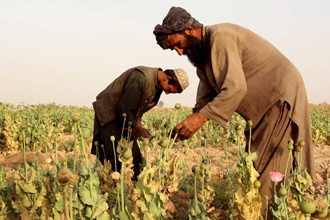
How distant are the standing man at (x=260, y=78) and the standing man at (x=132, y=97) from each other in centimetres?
96

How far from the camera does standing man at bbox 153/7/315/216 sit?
2688 mm

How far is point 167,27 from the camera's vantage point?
271 cm

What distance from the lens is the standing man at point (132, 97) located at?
12.5 feet

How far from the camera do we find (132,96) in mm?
3816

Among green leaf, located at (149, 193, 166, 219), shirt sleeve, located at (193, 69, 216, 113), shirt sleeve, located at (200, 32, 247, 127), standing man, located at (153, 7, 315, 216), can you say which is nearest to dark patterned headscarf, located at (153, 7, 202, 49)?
standing man, located at (153, 7, 315, 216)

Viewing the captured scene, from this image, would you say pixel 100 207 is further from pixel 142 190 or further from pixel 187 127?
pixel 187 127

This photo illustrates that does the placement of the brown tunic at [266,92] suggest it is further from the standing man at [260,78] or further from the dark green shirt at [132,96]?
the dark green shirt at [132,96]

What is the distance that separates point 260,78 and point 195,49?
20.9 inches

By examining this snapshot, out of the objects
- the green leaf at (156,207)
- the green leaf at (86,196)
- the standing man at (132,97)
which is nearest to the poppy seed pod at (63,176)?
the green leaf at (86,196)

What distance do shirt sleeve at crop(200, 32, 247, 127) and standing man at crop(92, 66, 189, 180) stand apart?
1.13m

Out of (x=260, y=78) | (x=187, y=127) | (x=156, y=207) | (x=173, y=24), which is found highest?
(x=173, y=24)

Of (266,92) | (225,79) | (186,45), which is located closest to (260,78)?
(266,92)

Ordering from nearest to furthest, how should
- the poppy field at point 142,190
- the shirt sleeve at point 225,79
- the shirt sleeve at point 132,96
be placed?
the poppy field at point 142,190
the shirt sleeve at point 225,79
the shirt sleeve at point 132,96

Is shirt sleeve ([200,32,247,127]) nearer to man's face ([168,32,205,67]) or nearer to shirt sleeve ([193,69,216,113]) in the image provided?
man's face ([168,32,205,67])
